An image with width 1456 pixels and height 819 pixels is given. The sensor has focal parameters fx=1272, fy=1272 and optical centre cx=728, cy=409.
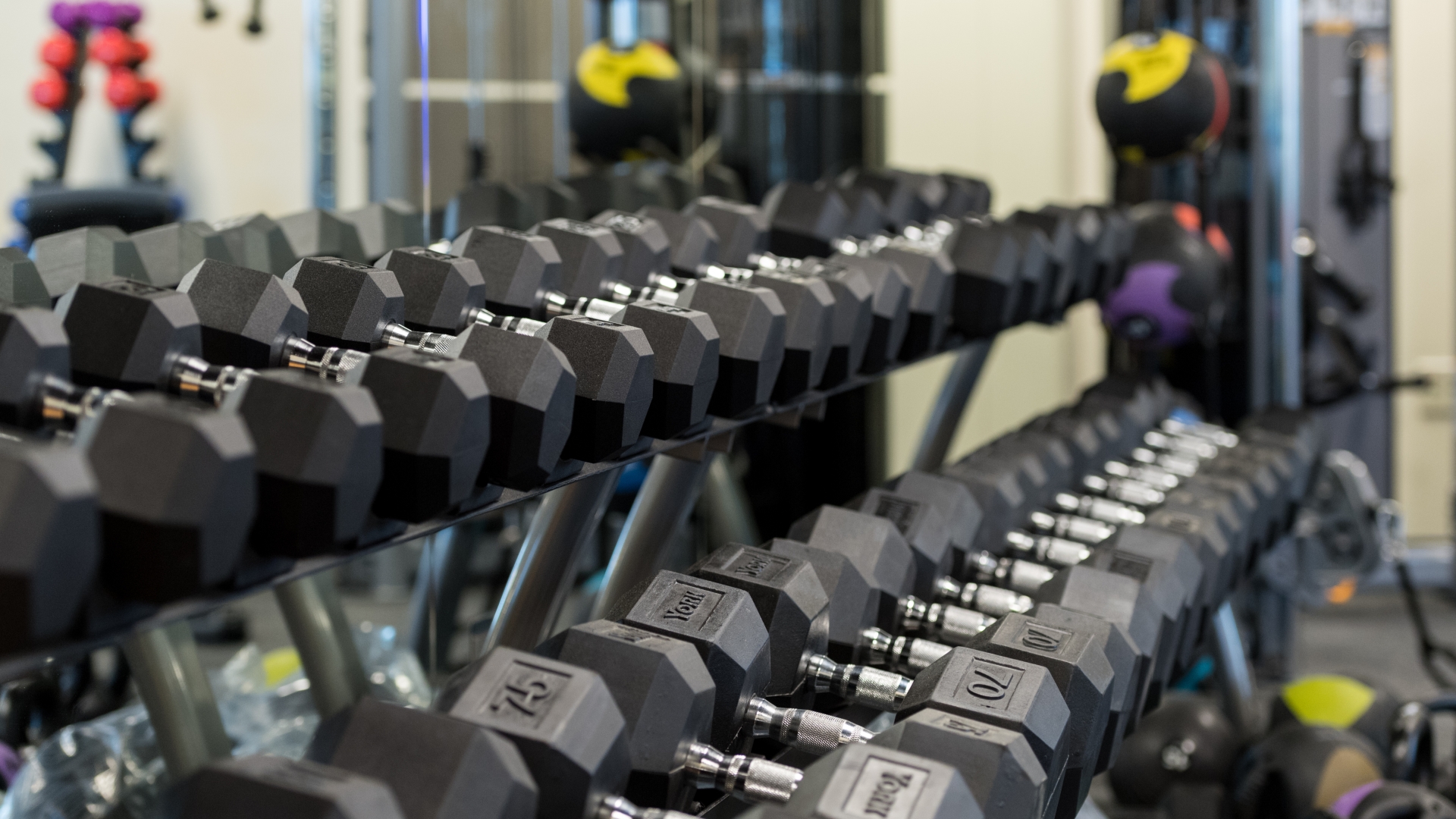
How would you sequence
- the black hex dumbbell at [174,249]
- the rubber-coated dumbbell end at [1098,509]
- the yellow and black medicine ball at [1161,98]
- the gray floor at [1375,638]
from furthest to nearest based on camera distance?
the gray floor at [1375,638] → the yellow and black medicine ball at [1161,98] → the rubber-coated dumbbell end at [1098,509] → the black hex dumbbell at [174,249]

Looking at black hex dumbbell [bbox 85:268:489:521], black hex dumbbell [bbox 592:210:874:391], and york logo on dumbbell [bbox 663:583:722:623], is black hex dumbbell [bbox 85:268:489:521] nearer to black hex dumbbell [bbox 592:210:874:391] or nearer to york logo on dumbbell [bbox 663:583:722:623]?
york logo on dumbbell [bbox 663:583:722:623]

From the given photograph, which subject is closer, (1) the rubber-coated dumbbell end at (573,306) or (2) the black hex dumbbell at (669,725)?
(2) the black hex dumbbell at (669,725)

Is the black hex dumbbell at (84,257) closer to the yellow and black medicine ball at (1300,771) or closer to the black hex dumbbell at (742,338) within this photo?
the black hex dumbbell at (742,338)

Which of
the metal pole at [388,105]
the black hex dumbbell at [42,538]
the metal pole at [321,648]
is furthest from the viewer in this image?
the metal pole at [388,105]

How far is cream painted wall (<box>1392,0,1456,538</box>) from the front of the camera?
339cm

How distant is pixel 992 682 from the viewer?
0.78 metres

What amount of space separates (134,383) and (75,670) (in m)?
1.21

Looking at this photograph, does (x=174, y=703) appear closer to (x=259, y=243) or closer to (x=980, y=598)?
(x=259, y=243)

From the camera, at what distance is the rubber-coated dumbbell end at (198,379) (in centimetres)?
65

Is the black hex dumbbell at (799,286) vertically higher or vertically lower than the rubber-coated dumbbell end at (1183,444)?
higher

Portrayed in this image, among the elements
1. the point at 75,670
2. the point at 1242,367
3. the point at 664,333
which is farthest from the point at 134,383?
the point at 1242,367

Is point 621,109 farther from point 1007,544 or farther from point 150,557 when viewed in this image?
point 150,557

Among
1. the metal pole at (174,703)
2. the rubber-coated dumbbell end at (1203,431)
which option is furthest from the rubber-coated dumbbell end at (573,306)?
the rubber-coated dumbbell end at (1203,431)

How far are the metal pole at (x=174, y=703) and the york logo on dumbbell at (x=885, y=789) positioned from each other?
2.24 ft
